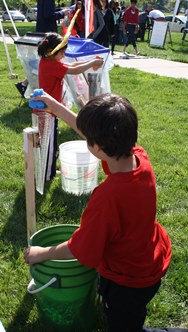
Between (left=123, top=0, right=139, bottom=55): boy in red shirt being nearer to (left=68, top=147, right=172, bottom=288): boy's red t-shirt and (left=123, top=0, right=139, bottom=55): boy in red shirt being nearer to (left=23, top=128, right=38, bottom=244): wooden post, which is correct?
(left=23, top=128, right=38, bottom=244): wooden post

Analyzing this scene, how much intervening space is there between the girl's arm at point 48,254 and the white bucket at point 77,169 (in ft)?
5.26

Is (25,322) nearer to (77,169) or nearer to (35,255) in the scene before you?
(35,255)

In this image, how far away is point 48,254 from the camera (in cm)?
172

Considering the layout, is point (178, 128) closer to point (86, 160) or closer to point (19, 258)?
point (86, 160)

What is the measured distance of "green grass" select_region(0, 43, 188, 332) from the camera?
2282 millimetres

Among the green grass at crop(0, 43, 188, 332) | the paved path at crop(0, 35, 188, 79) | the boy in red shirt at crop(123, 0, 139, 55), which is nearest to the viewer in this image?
the green grass at crop(0, 43, 188, 332)

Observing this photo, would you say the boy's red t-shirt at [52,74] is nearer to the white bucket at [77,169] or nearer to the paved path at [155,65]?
the white bucket at [77,169]

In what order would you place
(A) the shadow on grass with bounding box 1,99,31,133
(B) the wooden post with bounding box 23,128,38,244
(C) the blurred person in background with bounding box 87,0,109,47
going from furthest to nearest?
1. (C) the blurred person in background with bounding box 87,0,109,47
2. (A) the shadow on grass with bounding box 1,99,31,133
3. (B) the wooden post with bounding box 23,128,38,244

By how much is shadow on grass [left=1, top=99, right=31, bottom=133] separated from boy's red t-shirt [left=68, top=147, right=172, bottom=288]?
145 inches

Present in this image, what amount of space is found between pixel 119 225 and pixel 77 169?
1821 mm

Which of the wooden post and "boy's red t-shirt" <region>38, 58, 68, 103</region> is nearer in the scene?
the wooden post

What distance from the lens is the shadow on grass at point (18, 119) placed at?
5230 mm

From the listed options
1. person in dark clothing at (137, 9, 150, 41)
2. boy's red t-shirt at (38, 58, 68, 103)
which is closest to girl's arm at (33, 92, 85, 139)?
boy's red t-shirt at (38, 58, 68, 103)

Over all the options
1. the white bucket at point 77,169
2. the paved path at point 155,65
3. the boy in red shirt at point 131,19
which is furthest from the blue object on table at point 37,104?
the boy in red shirt at point 131,19
